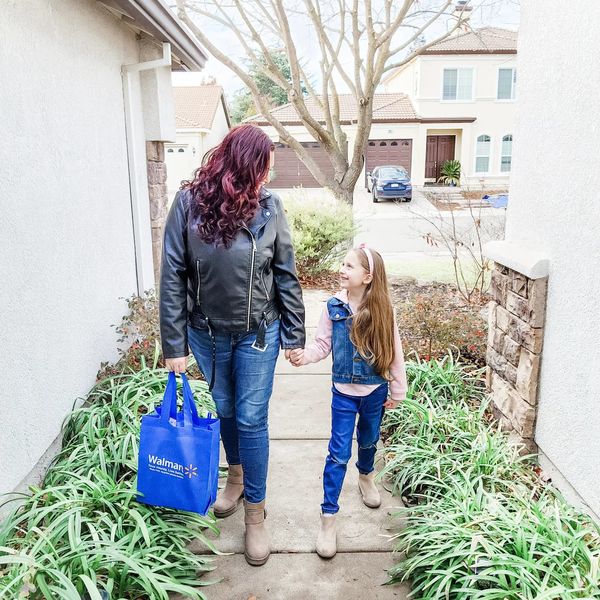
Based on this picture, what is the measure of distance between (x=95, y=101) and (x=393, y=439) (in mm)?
3291

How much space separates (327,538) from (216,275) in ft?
4.44

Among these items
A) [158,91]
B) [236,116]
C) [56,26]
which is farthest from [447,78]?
[56,26]

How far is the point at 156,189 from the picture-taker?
6.45 meters

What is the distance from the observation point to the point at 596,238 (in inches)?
117

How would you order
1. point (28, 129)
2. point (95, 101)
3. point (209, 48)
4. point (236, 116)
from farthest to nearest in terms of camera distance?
point (236, 116), point (209, 48), point (95, 101), point (28, 129)

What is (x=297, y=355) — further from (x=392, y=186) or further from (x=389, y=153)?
(x=389, y=153)

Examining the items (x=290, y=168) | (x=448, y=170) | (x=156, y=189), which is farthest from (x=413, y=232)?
(x=290, y=168)

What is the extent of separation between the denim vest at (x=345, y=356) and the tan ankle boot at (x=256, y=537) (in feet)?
2.34

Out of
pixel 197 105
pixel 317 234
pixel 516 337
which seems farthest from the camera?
pixel 197 105

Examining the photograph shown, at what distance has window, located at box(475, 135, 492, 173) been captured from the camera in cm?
2914

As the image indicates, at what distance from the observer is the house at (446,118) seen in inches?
1105

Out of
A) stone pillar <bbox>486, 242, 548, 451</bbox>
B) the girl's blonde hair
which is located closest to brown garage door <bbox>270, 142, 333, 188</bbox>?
stone pillar <bbox>486, 242, 548, 451</bbox>

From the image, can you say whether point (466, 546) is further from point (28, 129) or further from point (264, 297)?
point (28, 129)

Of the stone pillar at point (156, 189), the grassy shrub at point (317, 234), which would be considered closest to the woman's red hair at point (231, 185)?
the stone pillar at point (156, 189)
